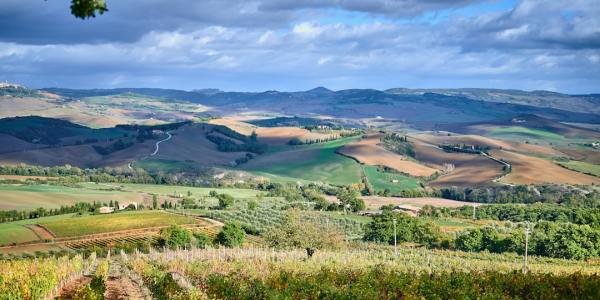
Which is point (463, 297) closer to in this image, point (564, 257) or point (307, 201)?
point (564, 257)

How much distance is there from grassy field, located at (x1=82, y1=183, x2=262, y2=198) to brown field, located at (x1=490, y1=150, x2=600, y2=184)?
57216mm

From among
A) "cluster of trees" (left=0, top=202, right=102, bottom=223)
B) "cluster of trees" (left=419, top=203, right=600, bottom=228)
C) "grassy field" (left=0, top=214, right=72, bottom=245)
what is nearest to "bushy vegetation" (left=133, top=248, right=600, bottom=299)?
"grassy field" (left=0, top=214, right=72, bottom=245)

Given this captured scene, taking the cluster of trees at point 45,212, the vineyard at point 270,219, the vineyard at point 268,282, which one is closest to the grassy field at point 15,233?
the cluster of trees at point 45,212

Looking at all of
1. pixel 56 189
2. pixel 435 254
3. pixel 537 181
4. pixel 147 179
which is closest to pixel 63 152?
pixel 147 179

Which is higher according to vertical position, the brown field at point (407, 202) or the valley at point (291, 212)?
the valley at point (291, 212)

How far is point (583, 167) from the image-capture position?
175500mm

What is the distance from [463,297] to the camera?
3678 cm

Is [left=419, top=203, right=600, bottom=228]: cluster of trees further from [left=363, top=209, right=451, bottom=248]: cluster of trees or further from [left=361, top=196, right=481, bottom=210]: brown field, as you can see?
[left=363, top=209, right=451, bottom=248]: cluster of trees

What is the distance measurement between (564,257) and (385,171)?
9889 cm

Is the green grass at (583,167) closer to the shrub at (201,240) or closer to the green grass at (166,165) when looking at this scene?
the green grass at (166,165)

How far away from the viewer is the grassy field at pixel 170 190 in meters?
139

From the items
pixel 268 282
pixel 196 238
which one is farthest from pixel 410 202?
pixel 268 282

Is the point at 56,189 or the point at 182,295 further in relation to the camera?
the point at 56,189

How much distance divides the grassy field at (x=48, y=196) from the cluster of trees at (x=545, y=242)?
63.6m
